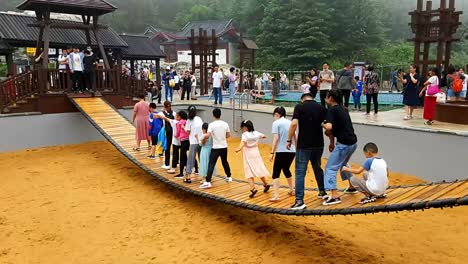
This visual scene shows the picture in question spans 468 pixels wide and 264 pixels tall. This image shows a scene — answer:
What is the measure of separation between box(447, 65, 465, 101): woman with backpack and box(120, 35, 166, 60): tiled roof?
1653 centimetres

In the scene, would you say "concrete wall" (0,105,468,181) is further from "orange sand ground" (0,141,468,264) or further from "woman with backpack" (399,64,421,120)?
"woman with backpack" (399,64,421,120)

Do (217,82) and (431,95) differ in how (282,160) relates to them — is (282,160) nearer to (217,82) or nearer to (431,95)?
(431,95)

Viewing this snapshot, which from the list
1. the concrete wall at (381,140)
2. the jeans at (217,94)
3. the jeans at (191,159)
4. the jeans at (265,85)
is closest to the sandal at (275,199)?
the jeans at (191,159)

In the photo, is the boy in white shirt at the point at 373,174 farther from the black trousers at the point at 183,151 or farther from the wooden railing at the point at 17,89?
the wooden railing at the point at 17,89

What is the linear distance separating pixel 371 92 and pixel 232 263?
819 cm

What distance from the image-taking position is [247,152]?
6.84 metres

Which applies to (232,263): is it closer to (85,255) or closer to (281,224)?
(281,224)

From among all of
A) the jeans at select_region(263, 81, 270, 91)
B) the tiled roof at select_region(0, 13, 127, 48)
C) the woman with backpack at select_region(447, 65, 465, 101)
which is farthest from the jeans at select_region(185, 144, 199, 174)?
the jeans at select_region(263, 81, 270, 91)

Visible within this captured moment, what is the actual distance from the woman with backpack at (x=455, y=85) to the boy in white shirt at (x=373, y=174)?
27.0 feet

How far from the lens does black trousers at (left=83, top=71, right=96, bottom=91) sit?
1384 centimetres

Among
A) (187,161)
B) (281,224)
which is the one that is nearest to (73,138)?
(187,161)

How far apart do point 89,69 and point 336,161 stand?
1061 centimetres

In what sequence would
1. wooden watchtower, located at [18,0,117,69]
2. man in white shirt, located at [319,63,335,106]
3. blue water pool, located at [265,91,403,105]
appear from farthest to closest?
blue water pool, located at [265,91,403,105] < wooden watchtower, located at [18,0,117,69] < man in white shirt, located at [319,63,335,106]

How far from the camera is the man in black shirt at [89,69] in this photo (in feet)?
44.7
